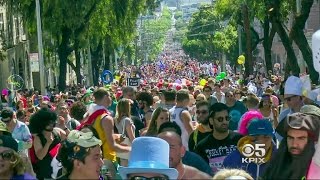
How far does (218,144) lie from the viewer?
971 centimetres

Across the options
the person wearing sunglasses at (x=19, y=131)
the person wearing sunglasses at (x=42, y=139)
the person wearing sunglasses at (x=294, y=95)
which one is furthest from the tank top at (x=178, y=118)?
the person wearing sunglasses at (x=42, y=139)

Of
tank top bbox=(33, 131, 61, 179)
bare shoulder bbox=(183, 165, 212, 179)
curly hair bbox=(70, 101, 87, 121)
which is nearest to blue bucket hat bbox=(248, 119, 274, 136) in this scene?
bare shoulder bbox=(183, 165, 212, 179)

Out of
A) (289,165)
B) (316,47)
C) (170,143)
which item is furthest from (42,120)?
(316,47)

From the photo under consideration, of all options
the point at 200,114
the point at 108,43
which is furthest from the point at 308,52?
the point at 108,43

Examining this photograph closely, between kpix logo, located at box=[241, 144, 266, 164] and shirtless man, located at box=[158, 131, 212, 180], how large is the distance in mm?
707

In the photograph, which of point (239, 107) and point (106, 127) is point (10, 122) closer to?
point (106, 127)

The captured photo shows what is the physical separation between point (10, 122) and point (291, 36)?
1469cm

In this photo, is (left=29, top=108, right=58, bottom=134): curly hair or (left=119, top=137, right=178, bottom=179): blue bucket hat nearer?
(left=119, top=137, right=178, bottom=179): blue bucket hat

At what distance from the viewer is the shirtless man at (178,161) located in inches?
283

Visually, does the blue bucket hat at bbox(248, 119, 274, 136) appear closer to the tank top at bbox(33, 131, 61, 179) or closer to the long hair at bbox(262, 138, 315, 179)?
the long hair at bbox(262, 138, 315, 179)

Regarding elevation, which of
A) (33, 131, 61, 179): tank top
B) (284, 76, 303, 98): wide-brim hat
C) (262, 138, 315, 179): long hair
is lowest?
(33, 131, 61, 179): tank top

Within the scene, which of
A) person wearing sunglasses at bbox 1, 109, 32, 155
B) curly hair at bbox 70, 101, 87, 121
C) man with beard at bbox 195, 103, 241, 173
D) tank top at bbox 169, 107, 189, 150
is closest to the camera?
man with beard at bbox 195, 103, 241, 173

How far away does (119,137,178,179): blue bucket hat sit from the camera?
6207 millimetres

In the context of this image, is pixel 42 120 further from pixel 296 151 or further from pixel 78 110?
pixel 296 151
